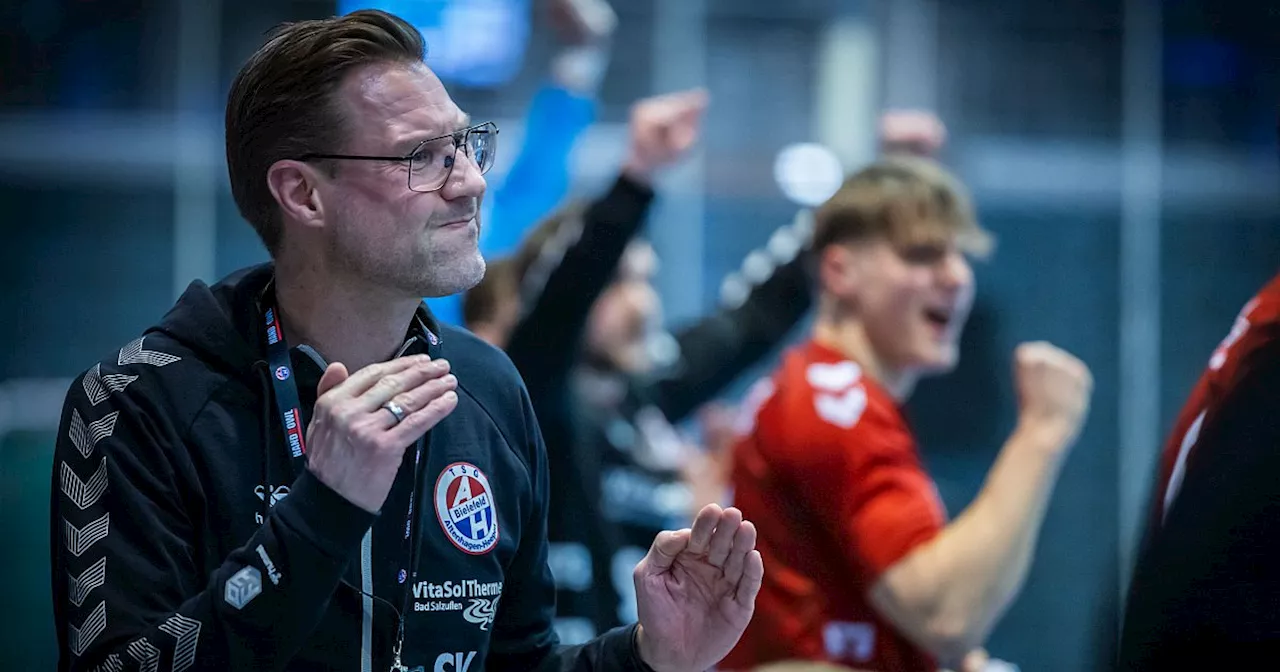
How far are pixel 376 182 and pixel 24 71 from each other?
186 inches

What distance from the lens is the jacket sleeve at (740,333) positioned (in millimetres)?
3805

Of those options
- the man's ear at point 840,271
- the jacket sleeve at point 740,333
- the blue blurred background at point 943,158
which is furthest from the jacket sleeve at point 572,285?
the blue blurred background at point 943,158

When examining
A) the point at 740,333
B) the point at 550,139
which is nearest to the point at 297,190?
the point at 550,139

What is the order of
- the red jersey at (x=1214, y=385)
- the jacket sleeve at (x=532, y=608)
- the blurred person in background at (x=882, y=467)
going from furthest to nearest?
the blurred person in background at (x=882, y=467), the red jersey at (x=1214, y=385), the jacket sleeve at (x=532, y=608)

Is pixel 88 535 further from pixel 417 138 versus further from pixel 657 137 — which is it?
pixel 657 137

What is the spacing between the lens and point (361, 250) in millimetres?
1585

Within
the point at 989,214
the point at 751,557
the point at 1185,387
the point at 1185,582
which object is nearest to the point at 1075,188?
the point at 989,214

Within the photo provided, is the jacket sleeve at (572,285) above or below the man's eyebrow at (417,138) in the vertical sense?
below

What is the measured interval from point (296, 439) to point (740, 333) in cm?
262

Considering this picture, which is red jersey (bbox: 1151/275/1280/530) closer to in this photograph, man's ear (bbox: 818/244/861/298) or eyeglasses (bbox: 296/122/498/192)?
man's ear (bbox: 818/244/861/298)

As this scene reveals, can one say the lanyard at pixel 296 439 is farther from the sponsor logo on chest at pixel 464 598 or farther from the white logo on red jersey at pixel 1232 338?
the white logo on red jersey at pixel 1232 338

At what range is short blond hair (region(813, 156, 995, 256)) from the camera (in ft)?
9.28

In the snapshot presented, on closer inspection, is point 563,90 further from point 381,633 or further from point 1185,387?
point 1185,387

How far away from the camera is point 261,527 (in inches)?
53.7
